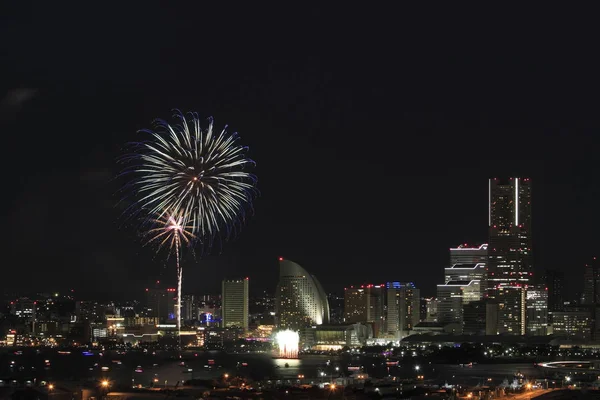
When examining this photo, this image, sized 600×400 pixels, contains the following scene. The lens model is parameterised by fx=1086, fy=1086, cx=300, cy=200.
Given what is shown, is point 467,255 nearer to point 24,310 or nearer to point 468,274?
point 468,274

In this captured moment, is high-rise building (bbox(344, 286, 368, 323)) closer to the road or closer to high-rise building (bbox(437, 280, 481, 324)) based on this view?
high-rise building (bbox(437, 280, 481, 324))

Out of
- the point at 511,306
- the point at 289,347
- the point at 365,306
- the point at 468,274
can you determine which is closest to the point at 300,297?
the point at 365,306

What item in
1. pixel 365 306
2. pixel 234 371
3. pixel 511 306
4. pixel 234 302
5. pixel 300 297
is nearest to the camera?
pixel 234 371

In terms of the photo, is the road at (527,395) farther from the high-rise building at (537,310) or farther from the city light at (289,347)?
the high-rise building at (537,310)

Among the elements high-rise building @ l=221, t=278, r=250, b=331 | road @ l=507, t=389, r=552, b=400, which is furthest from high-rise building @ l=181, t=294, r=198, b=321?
road @ l=507, t=389, r=552, b=400

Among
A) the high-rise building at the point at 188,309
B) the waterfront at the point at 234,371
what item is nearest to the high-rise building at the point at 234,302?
the high-rise building at the point at 188,309
